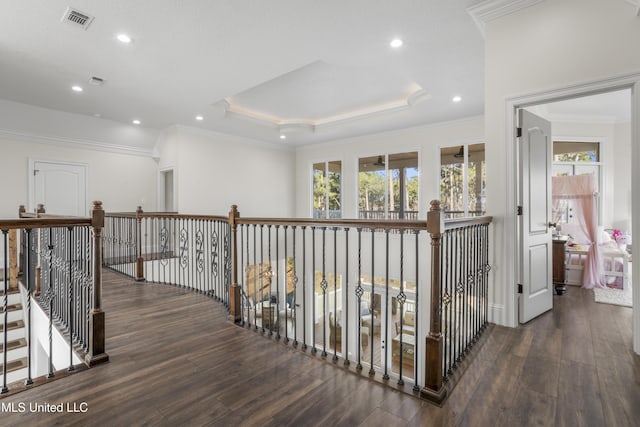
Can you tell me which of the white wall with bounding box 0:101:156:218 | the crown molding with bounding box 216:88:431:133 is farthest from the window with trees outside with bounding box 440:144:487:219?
the white wall with bounding box 0:101:156:218

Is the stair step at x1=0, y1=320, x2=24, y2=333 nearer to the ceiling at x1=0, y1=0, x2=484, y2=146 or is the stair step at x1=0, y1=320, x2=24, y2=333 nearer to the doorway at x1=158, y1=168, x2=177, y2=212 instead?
the ceiling at x1=0, y1=0, x2=484, y2=146

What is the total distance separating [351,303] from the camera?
7645 mm

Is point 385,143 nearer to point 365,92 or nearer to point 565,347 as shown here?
point 365,92

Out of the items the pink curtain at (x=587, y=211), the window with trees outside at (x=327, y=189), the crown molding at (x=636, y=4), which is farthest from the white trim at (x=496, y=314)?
the window with trees outside at (x=327, y=189)

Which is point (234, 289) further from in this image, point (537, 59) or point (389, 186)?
point (389, 186)

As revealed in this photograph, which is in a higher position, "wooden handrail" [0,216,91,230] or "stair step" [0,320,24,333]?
"wooden handrail" [0,216,91,230]

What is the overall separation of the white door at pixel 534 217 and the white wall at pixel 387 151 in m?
3.29

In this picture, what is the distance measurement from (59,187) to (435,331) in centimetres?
762

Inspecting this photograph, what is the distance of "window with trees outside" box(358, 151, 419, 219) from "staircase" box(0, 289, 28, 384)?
670 centimetres

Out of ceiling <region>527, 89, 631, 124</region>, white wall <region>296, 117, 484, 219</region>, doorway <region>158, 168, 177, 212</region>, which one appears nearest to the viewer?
ceiling <region>527, 89, 631, 124</region>

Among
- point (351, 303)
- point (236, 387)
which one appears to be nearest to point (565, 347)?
point (236, 387)

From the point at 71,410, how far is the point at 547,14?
181 inches

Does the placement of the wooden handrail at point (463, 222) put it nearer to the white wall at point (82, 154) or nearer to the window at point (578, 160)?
the window at point (578, 160)

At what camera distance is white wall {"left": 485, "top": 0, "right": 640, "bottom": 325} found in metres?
2.51
